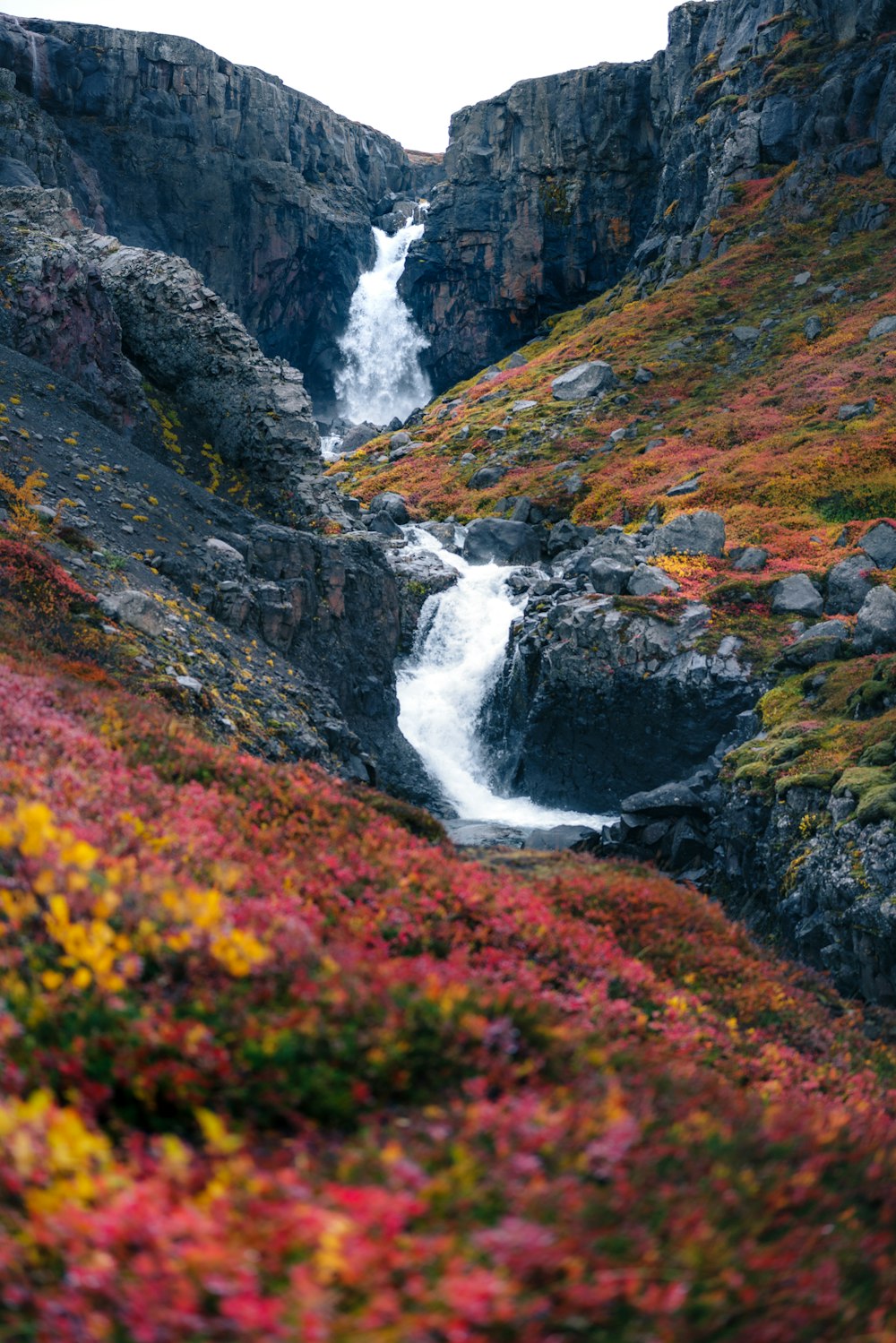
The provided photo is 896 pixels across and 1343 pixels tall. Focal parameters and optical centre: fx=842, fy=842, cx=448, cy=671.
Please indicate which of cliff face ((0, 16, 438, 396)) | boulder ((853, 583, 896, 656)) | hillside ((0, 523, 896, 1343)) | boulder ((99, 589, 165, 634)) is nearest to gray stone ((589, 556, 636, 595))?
boulder ((853, 583, 896, 656))

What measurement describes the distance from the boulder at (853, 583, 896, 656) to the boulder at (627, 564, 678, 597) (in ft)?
27.7

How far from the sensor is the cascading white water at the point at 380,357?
104812 mm

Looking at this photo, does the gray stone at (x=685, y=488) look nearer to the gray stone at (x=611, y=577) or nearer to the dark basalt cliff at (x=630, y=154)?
the gray stone at (x=611, y=577)

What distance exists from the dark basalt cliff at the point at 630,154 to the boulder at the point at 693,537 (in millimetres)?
45683

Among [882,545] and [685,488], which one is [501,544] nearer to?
[685,488]

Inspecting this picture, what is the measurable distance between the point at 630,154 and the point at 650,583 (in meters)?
84.2

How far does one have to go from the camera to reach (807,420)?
4897 centimetres

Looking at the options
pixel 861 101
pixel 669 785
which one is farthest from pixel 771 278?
pixel 669 785

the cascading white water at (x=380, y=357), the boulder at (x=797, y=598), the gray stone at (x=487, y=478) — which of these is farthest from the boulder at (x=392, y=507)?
the cascading white water at (x=380, y=357)

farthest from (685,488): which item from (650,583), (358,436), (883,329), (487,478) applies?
(358,436)

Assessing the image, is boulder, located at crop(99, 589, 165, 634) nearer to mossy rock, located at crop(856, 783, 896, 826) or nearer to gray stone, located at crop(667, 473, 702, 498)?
mossy rock, located at crop(856, 783, 896, 826)

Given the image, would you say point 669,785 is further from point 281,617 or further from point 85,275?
point 85,275

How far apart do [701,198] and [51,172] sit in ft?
217

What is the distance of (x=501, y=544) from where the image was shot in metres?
47.2
